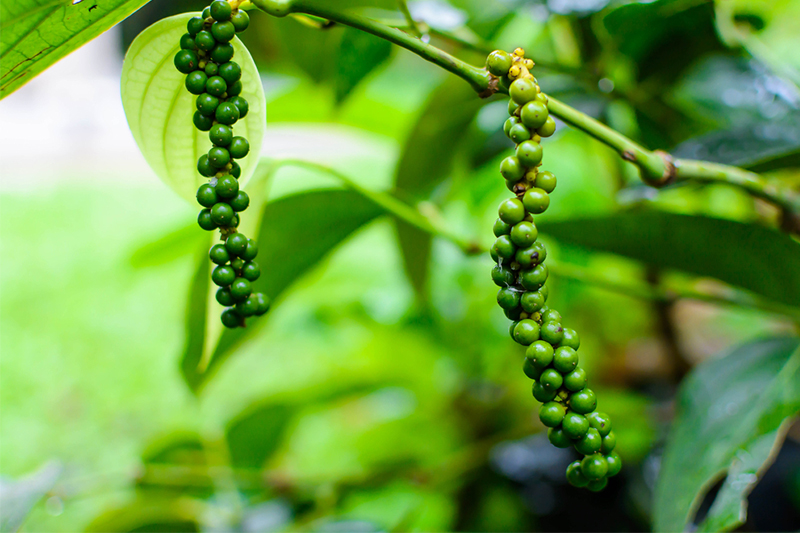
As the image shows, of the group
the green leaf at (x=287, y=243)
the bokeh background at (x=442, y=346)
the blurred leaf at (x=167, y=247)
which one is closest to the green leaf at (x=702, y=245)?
the bokeh background at (x=442, y=346)

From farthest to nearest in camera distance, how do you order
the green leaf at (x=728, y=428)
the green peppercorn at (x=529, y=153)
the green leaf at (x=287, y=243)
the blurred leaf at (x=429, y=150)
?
the blurred leaf at (x=429, y=150) < the green leaf at (x=287, y=243) < the green leaf at (x=728, y=428) < the green peppercorn at (x=529, y=153)

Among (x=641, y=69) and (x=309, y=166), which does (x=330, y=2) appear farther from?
(x=641, y=69)

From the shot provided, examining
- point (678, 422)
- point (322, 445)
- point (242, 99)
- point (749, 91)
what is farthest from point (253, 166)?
point (322, 445)

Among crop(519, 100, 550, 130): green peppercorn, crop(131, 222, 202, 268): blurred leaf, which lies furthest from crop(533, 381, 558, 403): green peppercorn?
crop(131, 222, 202, 268): blurred leaf

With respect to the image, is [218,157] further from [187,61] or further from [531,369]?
[531,369]

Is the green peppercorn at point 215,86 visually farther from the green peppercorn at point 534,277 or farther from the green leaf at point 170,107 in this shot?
the green peppercorn at point 534,277

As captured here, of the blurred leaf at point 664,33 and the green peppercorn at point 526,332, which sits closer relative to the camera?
the green peppercorn at point 526,332
